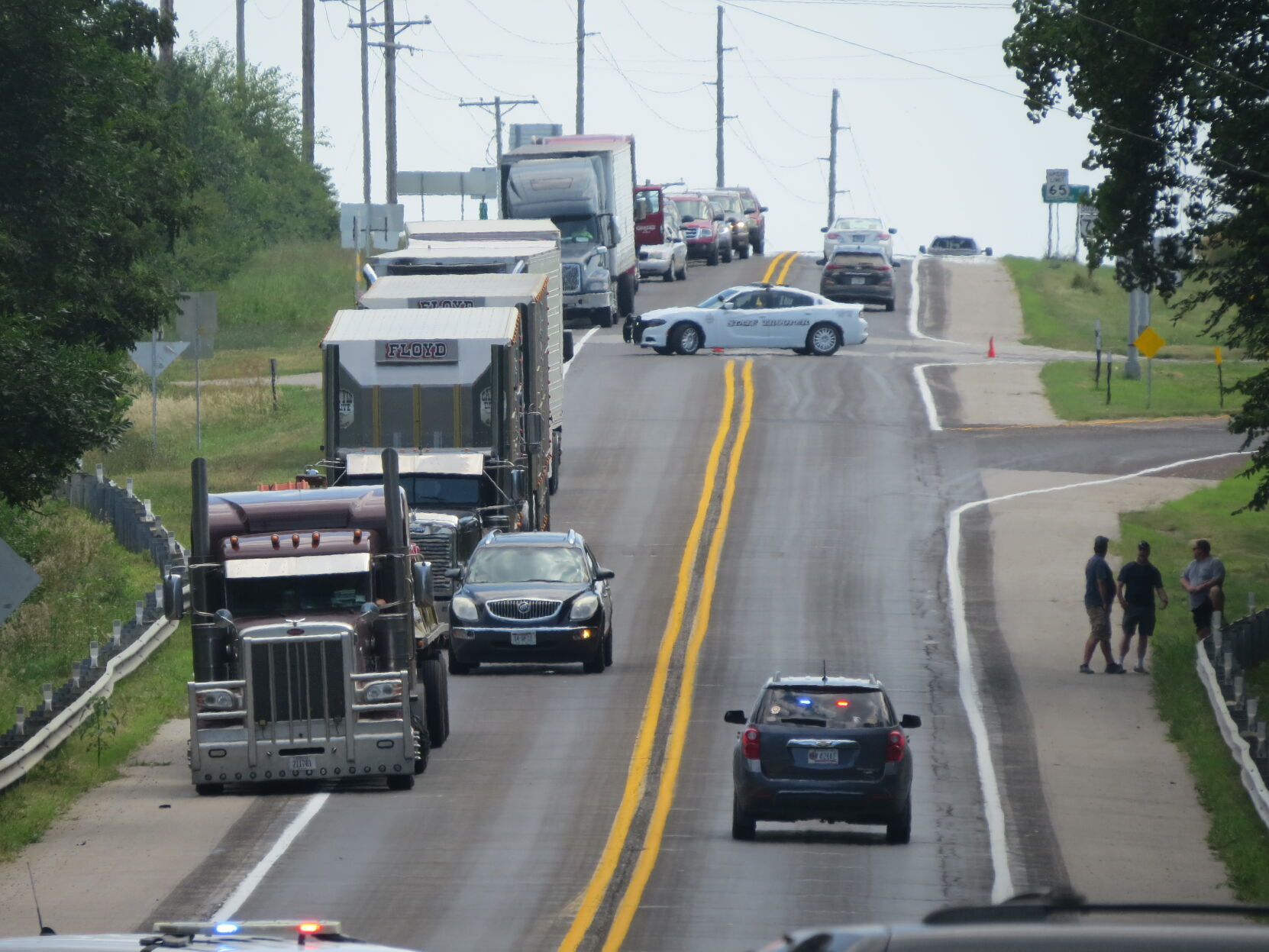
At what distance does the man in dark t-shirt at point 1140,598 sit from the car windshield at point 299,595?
34.9 feet

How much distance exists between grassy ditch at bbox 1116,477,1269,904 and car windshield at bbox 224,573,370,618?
309 inches

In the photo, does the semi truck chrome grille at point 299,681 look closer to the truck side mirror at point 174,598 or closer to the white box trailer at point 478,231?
the truck side mirror at point 174,598

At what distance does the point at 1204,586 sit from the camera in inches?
1001

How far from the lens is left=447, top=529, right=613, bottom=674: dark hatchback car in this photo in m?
24.5

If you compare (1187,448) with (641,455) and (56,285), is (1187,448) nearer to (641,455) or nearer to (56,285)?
(641,455)

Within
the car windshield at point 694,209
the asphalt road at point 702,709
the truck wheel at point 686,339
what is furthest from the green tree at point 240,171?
the asphalt road at point 702,709

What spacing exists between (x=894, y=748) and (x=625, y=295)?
39.9m

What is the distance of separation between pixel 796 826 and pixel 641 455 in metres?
22.5

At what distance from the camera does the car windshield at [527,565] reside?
82.5 feet

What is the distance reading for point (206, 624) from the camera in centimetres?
1842

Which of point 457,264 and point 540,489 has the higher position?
point 457,264

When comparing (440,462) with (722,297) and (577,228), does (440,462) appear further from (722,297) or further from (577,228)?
(722,297)

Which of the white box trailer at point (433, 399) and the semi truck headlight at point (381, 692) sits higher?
the white box trailer at point (433, 399)

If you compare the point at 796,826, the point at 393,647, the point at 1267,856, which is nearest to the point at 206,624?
the point at 393,647
